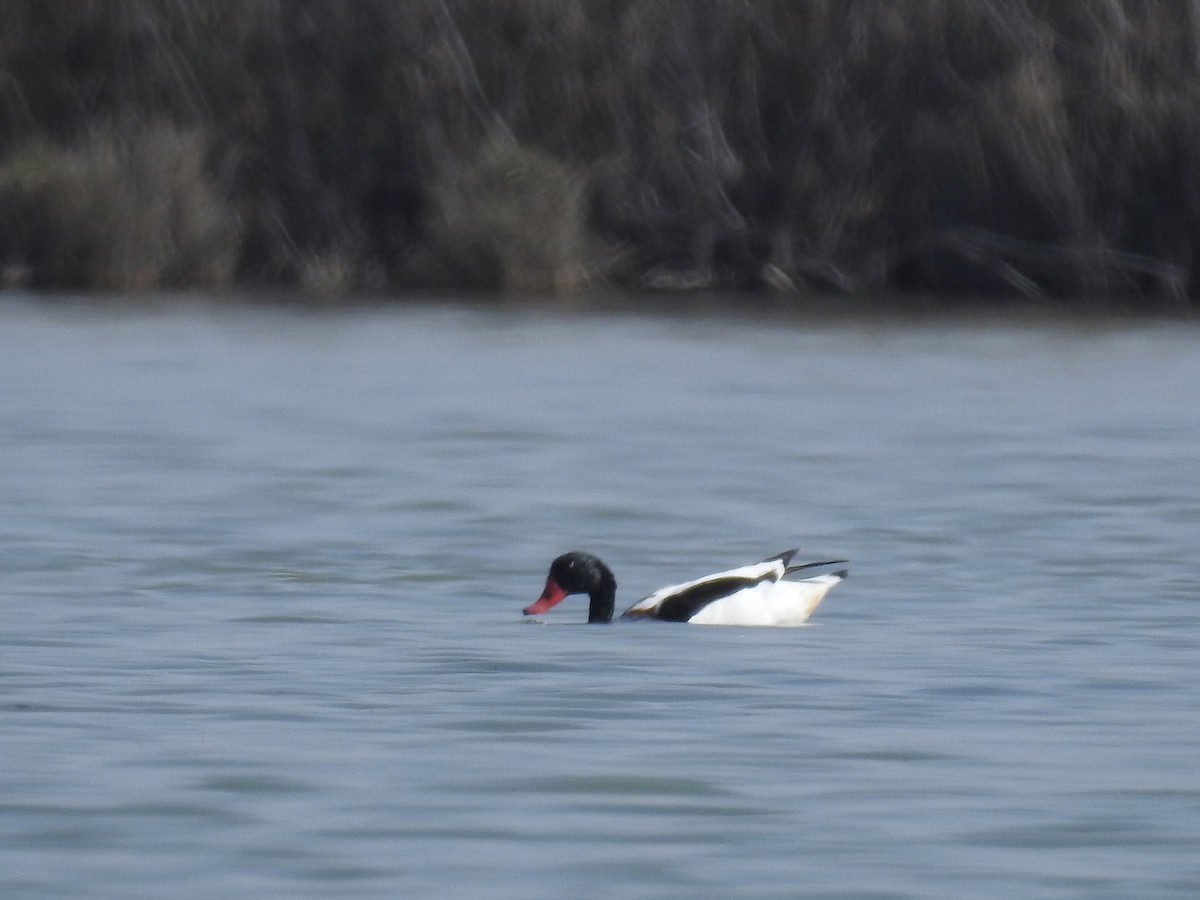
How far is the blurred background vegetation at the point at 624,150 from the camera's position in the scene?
22406 mm

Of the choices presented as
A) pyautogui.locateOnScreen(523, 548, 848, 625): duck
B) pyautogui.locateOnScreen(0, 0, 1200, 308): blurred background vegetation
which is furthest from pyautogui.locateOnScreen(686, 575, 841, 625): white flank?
pyautogui.locateOnScreen(0, 0, 1200, 308): blurred background vegetation

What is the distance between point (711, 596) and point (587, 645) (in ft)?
1.90

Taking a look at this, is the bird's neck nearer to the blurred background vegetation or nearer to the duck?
the duck

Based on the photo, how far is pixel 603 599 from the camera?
329 inches

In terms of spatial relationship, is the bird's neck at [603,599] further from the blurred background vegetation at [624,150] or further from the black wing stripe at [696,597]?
the blurred background vegetation at [624,150]

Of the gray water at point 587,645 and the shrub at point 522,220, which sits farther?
the shrub at point 522,220

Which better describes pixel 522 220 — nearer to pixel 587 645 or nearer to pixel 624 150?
pixel 624 150

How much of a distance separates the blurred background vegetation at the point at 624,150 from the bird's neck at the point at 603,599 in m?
14.3

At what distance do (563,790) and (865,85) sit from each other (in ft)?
62.2

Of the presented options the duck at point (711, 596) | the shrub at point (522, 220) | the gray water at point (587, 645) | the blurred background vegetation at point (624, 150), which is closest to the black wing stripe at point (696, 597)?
the duck at point (711, 596)

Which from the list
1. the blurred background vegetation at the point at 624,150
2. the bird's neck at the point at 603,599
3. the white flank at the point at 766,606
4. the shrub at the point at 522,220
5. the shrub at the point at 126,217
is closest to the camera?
the white flank at the point at 766,606

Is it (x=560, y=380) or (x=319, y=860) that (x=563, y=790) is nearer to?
(x=319, y=860)

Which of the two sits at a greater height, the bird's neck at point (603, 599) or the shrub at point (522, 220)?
the bird's neck at point (603, 599)

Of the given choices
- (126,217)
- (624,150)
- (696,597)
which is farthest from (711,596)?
(624,150)
